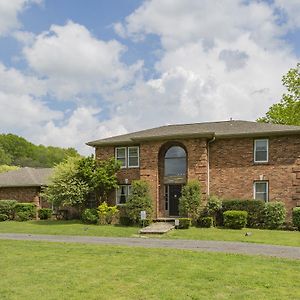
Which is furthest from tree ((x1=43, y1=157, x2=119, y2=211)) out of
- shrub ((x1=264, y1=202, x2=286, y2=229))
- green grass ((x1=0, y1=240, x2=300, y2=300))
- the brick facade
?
green grass ((x1=0, y1=240, x2=300, y2=300))

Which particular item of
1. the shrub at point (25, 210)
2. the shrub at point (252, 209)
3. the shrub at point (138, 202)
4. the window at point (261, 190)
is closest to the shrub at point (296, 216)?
the shrub at point (252, 209)

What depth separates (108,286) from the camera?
9.41 metres

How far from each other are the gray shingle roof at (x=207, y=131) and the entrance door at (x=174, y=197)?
11.4 feet

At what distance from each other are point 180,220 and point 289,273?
514 inches

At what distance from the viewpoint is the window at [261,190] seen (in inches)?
1000

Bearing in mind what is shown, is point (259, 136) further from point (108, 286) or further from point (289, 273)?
point (108, 286)

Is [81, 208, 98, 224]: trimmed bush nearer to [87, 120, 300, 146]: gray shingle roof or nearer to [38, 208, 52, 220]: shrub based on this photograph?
[87, 120, 300, 146]: gray shingle roof

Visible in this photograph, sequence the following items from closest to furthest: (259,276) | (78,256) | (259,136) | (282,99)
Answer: (259,276) → (78,256) → (259,136) → (282,99)

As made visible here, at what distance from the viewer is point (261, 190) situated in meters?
25.5

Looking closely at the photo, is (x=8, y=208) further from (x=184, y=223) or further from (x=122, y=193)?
(x=184, y=223)

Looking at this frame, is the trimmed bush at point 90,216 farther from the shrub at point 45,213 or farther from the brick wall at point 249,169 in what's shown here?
the brick wall at point 249,169

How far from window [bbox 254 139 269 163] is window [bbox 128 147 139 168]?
26.1 ft

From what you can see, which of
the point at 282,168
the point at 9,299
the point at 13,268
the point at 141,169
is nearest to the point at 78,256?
the point at 13,268

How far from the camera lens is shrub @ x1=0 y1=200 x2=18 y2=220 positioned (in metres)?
32.3
